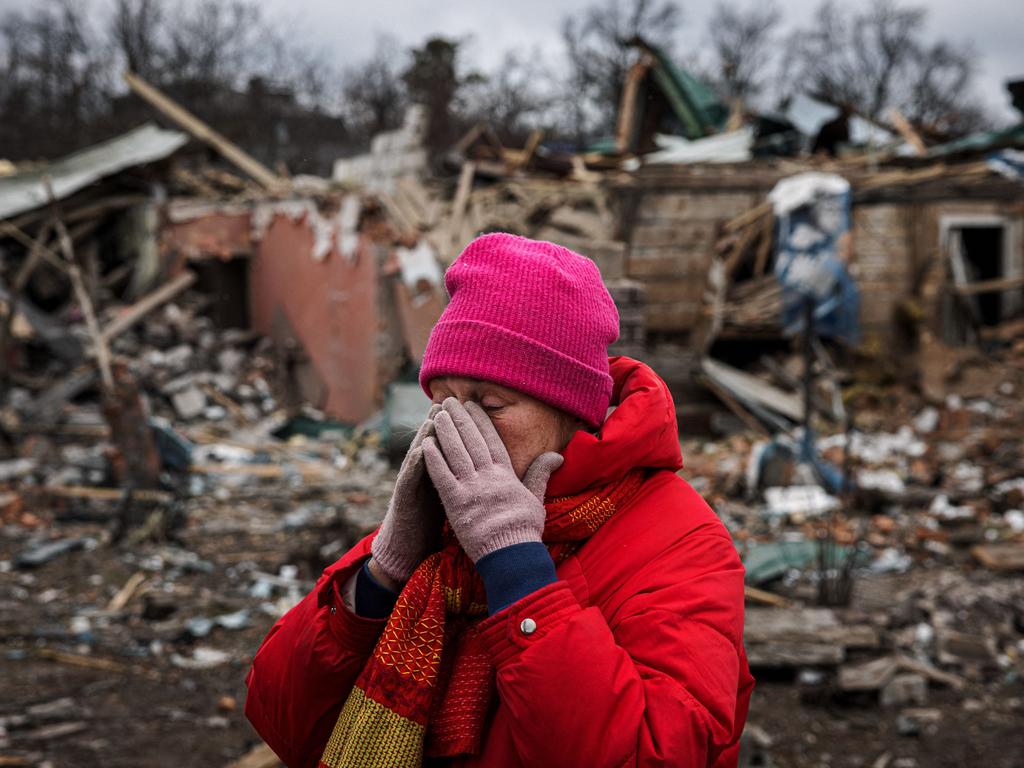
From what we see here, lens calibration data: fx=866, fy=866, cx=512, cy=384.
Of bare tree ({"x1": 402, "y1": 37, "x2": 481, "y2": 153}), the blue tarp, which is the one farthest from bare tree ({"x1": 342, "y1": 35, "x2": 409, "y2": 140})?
the blue tarp

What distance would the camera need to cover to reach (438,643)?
139 cm

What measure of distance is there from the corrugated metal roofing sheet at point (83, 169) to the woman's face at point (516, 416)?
13.8 meters

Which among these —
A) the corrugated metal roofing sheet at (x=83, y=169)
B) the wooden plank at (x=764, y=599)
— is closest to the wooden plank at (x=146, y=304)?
the corrugated metal roofing sheet at (x=83, y=169)

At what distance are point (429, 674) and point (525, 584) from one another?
0.84 feet

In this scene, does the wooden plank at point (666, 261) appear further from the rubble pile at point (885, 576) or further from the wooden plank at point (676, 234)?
the rubble pile at point (885, 576)

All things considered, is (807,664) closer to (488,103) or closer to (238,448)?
(238,448)

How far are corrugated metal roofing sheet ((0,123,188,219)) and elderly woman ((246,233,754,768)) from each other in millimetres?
13741

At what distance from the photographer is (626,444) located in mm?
1436

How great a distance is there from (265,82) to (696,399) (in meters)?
21.9

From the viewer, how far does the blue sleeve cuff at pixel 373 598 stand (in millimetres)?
1456

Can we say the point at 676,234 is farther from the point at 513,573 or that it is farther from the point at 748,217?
the point at 513,573

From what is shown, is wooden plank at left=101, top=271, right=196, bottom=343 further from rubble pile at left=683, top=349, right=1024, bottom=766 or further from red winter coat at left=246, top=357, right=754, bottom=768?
red winter coat at left=246, top=357, right=754, bottom=768

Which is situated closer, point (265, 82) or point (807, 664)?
point (807, 664)

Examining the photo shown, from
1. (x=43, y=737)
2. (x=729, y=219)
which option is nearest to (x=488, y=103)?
(x=729, y=219)
